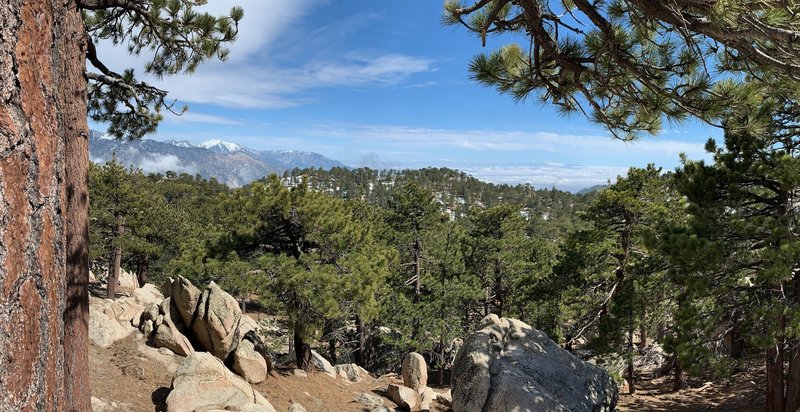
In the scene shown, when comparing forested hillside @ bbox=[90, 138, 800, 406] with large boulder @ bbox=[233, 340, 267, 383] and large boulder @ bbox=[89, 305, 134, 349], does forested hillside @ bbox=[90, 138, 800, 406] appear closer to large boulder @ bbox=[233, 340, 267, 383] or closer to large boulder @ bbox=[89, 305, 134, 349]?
large boulder @ bbox=[233, 340, 267, 383]

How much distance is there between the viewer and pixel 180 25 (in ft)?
19.2

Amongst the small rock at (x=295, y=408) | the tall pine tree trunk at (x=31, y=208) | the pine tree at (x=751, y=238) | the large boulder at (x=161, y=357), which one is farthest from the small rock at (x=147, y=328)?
the pine tree at (x=751, y=238)

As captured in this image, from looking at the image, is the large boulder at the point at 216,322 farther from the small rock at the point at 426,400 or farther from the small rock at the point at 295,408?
the small rock at the point at 426,400

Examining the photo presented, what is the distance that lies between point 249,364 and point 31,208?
9.25 meters

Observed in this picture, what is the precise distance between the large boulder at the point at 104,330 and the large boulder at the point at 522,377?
27.7ft

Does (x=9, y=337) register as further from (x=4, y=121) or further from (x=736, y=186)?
(x=736, y=186)

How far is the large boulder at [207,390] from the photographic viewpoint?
25.9 ft

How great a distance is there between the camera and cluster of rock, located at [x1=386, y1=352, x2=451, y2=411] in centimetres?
1228

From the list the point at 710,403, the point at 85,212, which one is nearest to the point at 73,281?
the point at 85,212

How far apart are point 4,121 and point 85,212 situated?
2.55m

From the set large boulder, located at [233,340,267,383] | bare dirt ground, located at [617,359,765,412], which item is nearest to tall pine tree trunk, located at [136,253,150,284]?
large boulder, located at [233,340,267,383]

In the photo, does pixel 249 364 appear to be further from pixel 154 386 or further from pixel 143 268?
pixel 143 268

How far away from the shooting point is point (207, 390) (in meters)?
8.16

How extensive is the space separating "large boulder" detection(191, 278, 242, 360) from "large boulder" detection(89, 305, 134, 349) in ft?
4.45
